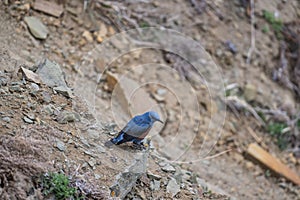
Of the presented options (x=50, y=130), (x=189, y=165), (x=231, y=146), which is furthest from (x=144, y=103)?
(x=50, y=130)

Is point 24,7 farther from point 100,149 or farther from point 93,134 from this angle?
point 100,149

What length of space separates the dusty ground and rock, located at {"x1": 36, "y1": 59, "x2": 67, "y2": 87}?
10cm

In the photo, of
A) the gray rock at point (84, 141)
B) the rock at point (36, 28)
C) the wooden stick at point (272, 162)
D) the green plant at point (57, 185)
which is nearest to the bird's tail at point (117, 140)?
the gray rock at point (84, 141)

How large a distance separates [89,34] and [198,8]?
124 cm

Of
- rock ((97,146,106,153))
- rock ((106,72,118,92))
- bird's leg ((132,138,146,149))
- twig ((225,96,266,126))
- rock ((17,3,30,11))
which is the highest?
rock ((17,3,30,11))

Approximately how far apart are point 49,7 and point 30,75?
1.34 meters

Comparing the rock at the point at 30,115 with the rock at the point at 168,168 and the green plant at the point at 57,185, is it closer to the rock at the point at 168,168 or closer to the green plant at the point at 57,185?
the green plant at the point at 57,185

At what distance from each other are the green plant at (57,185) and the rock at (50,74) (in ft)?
2.53

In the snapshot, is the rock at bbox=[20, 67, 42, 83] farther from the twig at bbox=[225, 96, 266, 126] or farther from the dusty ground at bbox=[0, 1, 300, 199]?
the twig at bbox=[225, 96, 266, 126]

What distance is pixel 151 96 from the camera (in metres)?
4.60

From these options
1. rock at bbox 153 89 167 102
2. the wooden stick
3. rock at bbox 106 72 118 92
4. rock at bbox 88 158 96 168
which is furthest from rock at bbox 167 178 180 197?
the wooden stick

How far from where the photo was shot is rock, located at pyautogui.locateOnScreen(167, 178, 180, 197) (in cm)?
313

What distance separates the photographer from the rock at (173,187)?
3133 millimetres

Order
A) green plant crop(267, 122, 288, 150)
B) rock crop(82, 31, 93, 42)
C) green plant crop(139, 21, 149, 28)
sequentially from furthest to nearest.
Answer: green plant crop(267, 122, 288, 150) < green plant crop(139, 21, 149, 28) < rock crop(82, 31, 93, 42)
